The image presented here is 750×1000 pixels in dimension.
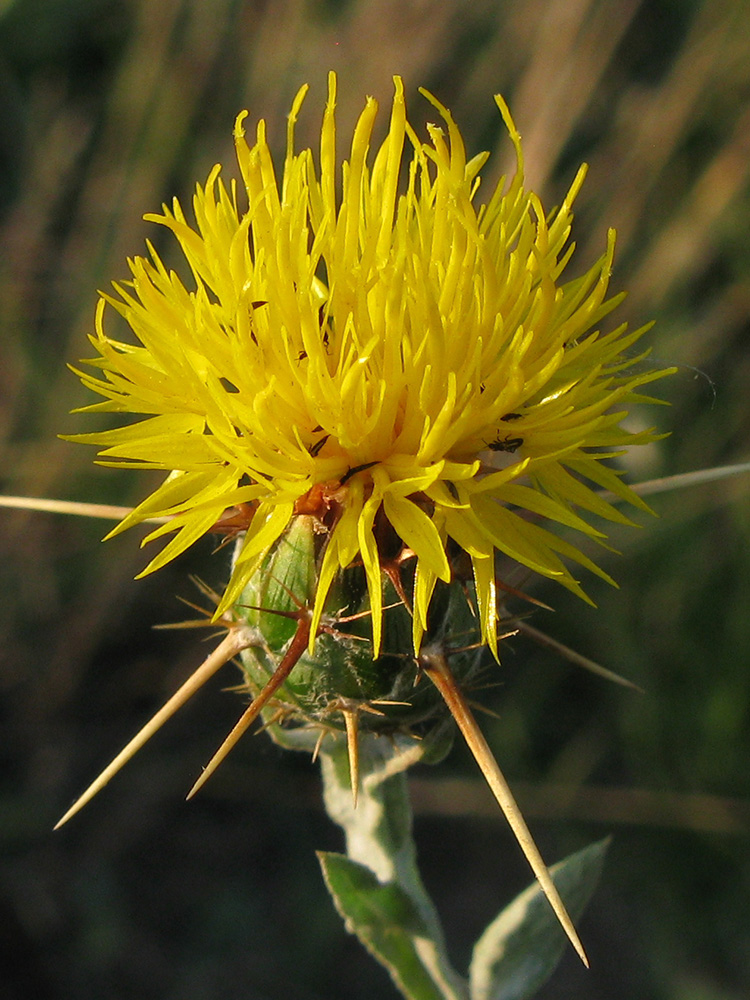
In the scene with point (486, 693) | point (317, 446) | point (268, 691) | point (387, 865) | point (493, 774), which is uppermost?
point (317, 446)

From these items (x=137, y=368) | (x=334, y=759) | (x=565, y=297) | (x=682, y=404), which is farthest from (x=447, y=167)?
(x=682, y=404)

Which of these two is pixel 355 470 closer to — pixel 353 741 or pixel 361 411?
pixel 361 411

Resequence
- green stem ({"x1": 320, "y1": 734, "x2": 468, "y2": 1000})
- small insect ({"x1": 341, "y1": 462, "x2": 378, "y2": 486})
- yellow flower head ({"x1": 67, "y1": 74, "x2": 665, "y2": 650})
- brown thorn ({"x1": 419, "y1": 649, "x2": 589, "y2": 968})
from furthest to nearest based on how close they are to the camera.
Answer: green stem ({"x1": 320, "y1": 734, "x2": 468, "y2": 1000})
small insect ({"x1": 341, "y1": 462, "x2": 378, "y2": 486})
yellow flower head ({"x1": 67, "y1": 74, "x2": 665, "y2": 650})
brown thorn ({"x1": 419, "y1": 649, "x2": 589, "y2": 968})

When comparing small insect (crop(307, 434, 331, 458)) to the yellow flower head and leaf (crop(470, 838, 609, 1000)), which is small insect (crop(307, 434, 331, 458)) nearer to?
the yellow flower head

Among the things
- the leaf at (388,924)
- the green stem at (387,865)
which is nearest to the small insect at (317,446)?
the green stem at (387,865)

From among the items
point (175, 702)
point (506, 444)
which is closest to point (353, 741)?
point (175, 702)

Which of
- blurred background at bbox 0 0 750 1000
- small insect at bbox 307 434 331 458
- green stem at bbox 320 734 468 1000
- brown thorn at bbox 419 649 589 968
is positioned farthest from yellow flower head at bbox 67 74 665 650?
blurred background at bbox 0 0 750 1000
